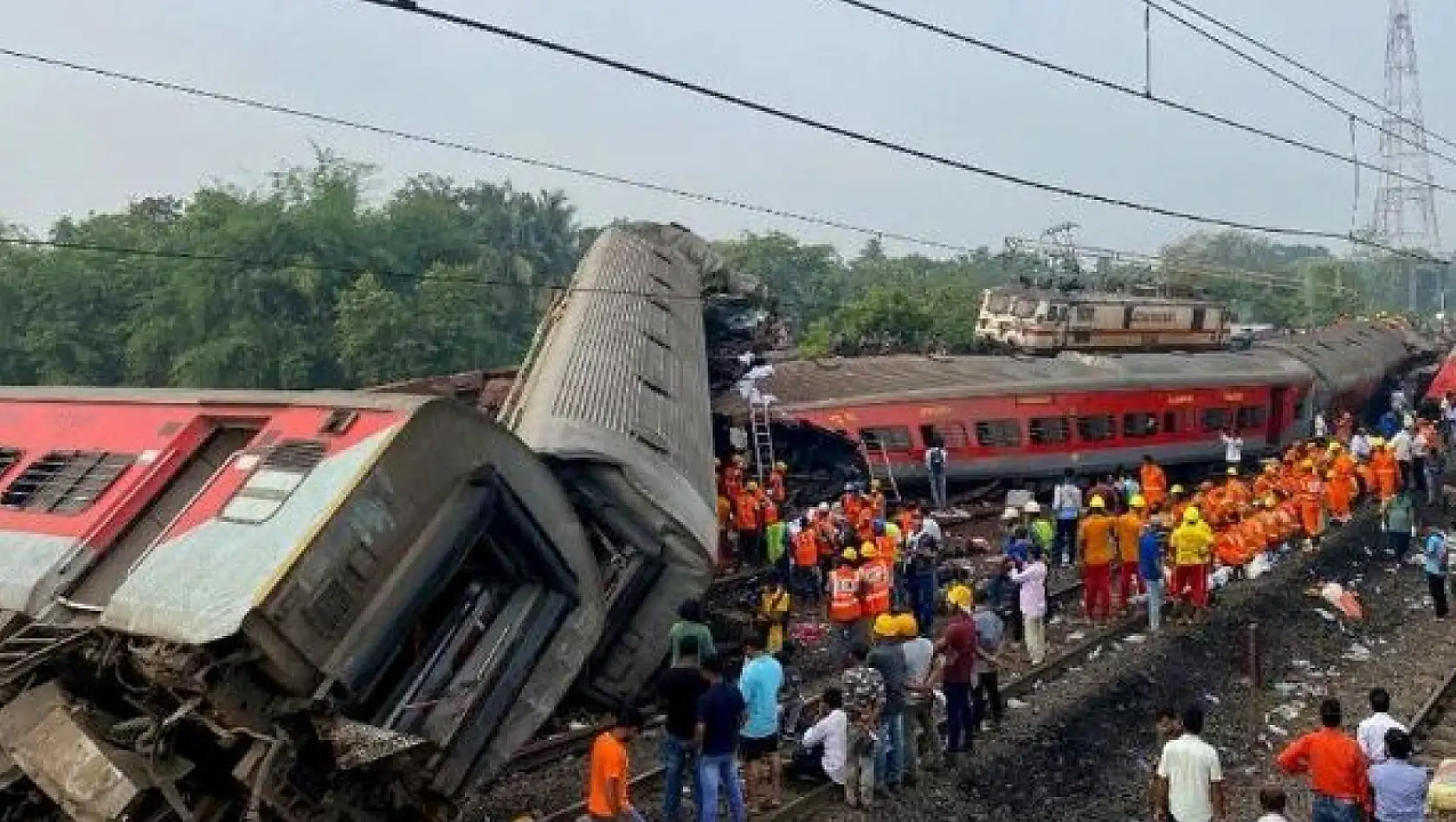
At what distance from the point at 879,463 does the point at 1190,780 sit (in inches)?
512

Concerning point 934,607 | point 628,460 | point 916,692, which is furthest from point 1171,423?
point 628,460

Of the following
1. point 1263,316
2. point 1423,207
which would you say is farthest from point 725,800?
point 1423,207

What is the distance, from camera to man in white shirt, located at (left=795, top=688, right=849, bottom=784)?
917 centimetres

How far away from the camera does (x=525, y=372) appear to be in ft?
45.4

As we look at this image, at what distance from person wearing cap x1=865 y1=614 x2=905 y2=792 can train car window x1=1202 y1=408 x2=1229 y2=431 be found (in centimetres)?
1668

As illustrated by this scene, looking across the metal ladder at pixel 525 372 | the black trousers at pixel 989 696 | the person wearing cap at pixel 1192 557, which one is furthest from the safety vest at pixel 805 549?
the black trousers at pixel 989 696

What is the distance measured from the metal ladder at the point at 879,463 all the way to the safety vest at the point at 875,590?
27.1ft

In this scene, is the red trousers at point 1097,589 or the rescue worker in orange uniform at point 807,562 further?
the rescue worker in orange uniform at point 807,562

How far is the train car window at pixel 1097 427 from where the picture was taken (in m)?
22.6

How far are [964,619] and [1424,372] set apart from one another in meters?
31.8

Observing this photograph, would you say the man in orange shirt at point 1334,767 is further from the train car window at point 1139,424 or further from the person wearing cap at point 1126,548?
the train car window at point 1139,424

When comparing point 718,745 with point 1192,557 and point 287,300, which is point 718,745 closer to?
point 1192,557

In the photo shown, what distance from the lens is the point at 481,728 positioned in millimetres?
7352

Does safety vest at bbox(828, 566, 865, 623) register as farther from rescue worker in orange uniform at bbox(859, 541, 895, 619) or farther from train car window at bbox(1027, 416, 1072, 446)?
train car window at bbox(1027, 416, 1072, 446)
